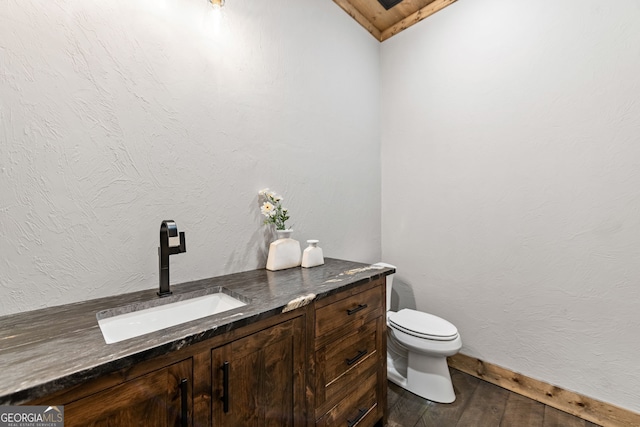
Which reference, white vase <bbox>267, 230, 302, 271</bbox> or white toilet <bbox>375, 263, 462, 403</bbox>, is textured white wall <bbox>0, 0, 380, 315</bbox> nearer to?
white vase <bbox>267, 230, 302, 271</bbox>

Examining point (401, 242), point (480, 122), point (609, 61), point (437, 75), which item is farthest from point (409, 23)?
point (401, 242)

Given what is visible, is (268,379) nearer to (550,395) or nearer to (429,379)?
(429,379)

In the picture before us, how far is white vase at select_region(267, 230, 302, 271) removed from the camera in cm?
149

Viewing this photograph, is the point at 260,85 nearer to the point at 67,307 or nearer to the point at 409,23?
the point at 67,307

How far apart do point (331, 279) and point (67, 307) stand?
40.1 inches

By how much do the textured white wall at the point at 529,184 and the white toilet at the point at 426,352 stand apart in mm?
419

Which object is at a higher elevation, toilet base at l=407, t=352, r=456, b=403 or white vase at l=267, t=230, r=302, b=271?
white vase at l=267, t=230, r=302, b=271

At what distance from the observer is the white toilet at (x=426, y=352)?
63.1 inches

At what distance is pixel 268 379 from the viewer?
89 cm

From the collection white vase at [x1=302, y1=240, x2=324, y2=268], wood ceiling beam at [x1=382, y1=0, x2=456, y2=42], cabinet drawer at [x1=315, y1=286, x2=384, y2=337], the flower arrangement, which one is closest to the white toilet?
cabinet drawer at [x1=315, y1=286, x2=384, y2=337]

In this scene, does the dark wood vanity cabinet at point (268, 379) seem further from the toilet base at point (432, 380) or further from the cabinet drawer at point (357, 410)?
the toilet base at point (432, 380)

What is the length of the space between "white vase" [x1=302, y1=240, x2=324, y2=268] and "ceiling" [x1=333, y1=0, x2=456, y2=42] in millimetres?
1939

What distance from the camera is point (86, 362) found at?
0.58 metres

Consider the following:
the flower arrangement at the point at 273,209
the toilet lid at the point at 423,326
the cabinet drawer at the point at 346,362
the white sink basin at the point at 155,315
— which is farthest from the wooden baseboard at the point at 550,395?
the white sink basin at the point at 155,315
